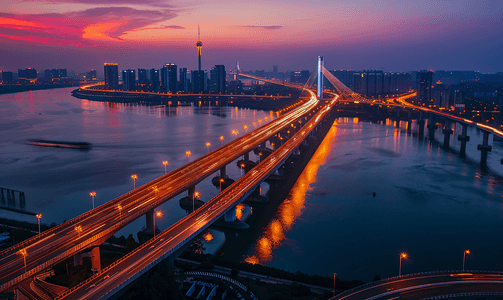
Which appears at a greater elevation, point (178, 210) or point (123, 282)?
point (123, 282)

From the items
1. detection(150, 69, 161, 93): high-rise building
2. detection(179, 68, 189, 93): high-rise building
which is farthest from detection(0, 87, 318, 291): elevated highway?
detection(150, 69, 161, 93): high-rise building

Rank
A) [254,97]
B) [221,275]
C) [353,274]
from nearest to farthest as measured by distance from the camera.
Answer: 1. [221,275]
2. [353,274]
3. [254,97]

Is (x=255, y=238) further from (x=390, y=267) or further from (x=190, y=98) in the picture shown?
(x=190, y=98)

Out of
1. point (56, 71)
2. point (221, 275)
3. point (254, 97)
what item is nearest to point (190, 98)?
point (254, 97)

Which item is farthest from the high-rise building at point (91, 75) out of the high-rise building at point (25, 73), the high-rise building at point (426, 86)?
the high-rise building at point (426, 86)

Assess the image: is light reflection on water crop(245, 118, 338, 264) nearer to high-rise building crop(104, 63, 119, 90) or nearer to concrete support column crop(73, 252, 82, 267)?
concrete support column crop(73, 252, 82, 267)

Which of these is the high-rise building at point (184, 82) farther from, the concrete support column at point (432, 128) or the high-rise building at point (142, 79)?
the concrete support column at point (432, 128)

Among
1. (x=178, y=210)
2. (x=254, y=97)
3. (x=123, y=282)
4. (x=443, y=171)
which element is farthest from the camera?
(x=254, y=97)
